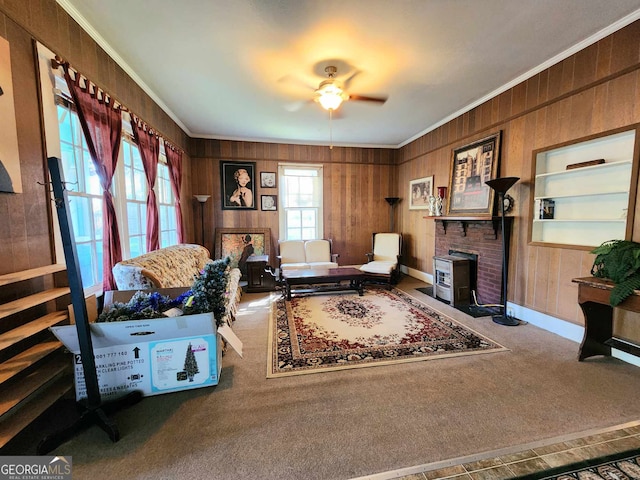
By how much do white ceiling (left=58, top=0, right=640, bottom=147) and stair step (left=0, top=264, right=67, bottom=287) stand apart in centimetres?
193

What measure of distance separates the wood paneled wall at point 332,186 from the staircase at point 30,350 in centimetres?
367

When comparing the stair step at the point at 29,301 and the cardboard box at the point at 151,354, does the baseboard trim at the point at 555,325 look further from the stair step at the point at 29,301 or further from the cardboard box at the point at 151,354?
the stair step at the point at 29,301

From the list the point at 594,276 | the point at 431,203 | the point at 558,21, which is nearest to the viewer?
the point at 558,21

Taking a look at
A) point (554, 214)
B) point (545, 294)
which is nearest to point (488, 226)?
point (554, 214)

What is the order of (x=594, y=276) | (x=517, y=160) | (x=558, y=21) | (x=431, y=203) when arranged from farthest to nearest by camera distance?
(x=431, y=203), (x=517, y=160), (x=594, y=276), (x=558, y=21)

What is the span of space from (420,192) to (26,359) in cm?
553

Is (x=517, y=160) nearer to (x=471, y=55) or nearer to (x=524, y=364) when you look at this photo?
(x=471, y=55)

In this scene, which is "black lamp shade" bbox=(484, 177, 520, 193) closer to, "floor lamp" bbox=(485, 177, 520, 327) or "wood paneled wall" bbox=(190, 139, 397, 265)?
"floor lamp" bbox=(485, 177, 520, 327)

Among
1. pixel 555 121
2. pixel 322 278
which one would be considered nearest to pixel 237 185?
pixel 322 278

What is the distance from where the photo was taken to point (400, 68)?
9.48 ft

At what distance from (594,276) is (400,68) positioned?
2.70 metres

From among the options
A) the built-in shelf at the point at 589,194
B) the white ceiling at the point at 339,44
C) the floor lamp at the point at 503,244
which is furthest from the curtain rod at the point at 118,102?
the built-in shelf at the point at 589,194

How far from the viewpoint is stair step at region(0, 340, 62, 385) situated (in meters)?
1.35

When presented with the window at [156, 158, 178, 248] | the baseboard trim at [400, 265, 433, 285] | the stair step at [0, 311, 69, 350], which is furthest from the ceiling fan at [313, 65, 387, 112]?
the baseboard trim at [400, 265, 433, 285]
